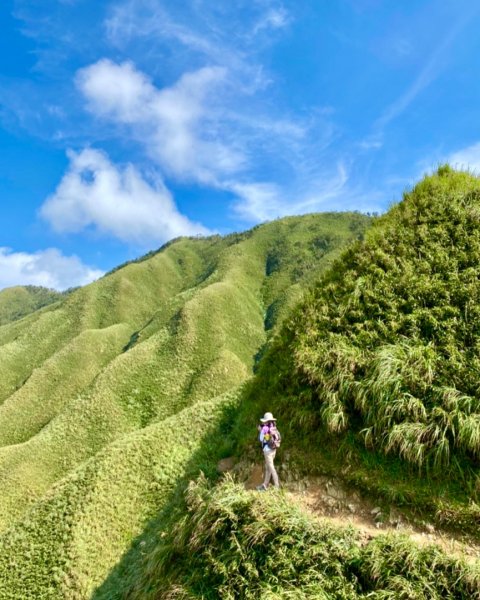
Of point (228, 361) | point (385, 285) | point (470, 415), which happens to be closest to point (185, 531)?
point (470, 415)

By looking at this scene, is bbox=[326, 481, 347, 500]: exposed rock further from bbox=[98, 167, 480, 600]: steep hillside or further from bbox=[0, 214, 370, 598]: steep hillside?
bbox=[0, 214, 370, 598]: steep hillside

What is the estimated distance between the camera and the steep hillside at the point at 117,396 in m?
22.7

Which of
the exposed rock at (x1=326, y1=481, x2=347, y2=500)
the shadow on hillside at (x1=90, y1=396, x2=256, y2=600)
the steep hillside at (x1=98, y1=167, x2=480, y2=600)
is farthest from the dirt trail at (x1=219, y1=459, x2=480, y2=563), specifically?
the shadow on hillside at (x1=90, y1=396, x2=256, y2=600)

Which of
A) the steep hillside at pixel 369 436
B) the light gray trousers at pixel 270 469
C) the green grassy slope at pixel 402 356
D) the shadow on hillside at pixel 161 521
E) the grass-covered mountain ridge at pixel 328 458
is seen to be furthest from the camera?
the shadow on hillside at pixel 161 521

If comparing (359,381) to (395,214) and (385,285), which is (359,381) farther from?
(395,214)

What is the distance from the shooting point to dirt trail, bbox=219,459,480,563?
987cm

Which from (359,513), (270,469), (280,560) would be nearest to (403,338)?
(359,513)

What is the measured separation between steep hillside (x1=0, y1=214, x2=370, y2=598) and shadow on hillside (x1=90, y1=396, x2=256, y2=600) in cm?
52

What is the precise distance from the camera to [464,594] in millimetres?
8391

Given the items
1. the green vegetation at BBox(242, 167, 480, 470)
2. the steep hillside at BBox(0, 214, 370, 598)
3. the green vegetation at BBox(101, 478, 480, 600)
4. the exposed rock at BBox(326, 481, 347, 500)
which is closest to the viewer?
the green vegetation at BBox(101, 478, 480, 600)

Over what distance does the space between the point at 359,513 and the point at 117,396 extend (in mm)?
48839

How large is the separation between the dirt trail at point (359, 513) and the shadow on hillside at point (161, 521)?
378 cm

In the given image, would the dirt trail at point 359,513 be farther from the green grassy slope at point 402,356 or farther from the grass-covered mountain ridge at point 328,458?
the green grassy slope at point 402,356

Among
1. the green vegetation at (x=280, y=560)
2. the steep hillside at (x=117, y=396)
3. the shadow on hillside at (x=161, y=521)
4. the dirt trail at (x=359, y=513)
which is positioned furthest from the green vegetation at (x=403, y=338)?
the shadow on hillside at (x=161, y=521)
